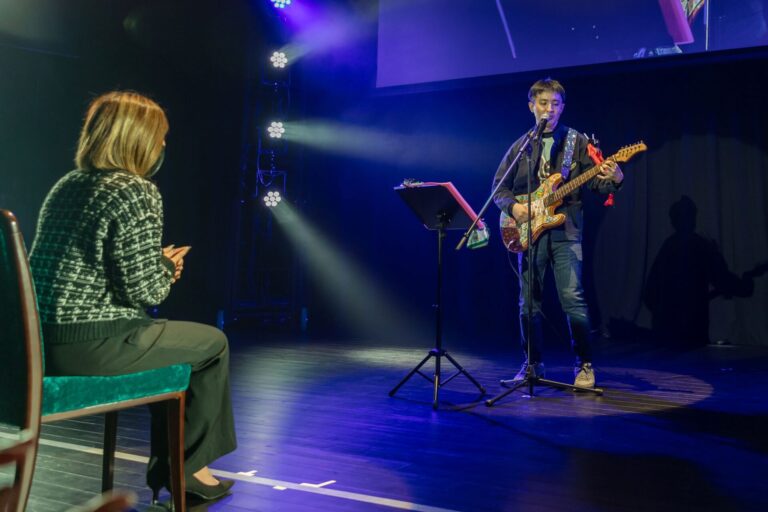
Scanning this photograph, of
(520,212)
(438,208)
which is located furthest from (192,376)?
(520,212)

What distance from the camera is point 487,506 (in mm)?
2312

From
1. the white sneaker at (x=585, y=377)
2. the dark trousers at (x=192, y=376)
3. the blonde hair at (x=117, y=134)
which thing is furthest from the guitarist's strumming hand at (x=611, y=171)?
the blonde hair at (x=117, y=134)

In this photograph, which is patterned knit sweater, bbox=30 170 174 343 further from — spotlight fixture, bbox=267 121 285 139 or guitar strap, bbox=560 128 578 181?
spotlight fixture, bbox=267 121 285 139

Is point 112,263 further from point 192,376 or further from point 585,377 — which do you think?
point 585,377

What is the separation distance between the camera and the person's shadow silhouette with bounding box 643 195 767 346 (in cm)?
663

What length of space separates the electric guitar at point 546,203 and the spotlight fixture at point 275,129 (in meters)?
4.03

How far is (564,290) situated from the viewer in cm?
444

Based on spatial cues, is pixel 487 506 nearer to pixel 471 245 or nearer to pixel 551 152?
pixel 471 245

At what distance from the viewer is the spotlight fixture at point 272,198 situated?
25.6 feet

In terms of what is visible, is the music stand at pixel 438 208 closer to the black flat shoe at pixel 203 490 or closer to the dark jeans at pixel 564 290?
the dark jeans at pixel 564 290

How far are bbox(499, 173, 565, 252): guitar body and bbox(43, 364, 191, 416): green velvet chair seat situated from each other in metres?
2.69

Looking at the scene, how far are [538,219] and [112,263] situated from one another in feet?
9.60

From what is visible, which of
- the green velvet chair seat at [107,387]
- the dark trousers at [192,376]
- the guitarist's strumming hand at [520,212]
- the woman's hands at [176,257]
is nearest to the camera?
the green velvet chair seat at [107,387]

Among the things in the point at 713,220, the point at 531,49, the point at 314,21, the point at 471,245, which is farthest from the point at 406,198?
the point at 314,21
